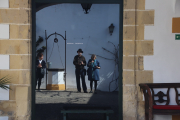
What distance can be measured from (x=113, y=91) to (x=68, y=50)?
256 centimetres

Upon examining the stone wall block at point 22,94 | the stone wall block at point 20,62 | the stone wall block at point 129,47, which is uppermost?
the stone wall block at point 129,47

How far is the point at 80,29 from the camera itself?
10.5 metres

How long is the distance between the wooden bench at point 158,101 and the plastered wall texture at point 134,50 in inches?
7.6

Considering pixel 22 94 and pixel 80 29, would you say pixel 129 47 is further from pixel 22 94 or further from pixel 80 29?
pixel 80 29

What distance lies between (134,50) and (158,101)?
892 millimetres

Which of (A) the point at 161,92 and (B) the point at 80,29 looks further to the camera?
(B) the point at 80,29

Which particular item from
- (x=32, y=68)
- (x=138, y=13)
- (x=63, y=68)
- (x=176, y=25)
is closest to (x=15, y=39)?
(x=32, y=68)

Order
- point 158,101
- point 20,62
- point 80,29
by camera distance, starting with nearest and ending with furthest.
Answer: point 158,101, point 20,62, point 80,29

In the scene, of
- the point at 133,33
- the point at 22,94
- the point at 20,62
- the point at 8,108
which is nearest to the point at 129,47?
the point at 133,33

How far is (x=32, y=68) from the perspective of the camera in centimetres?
411

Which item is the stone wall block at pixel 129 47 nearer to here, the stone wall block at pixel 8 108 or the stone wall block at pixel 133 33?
the stone wall block at pixel 133 33

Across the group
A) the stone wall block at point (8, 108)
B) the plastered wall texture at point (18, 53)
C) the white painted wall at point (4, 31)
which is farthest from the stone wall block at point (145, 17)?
the stone wall block at point (8, 108)

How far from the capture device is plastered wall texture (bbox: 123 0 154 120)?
4.03 metres

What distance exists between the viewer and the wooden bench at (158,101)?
3.59m
